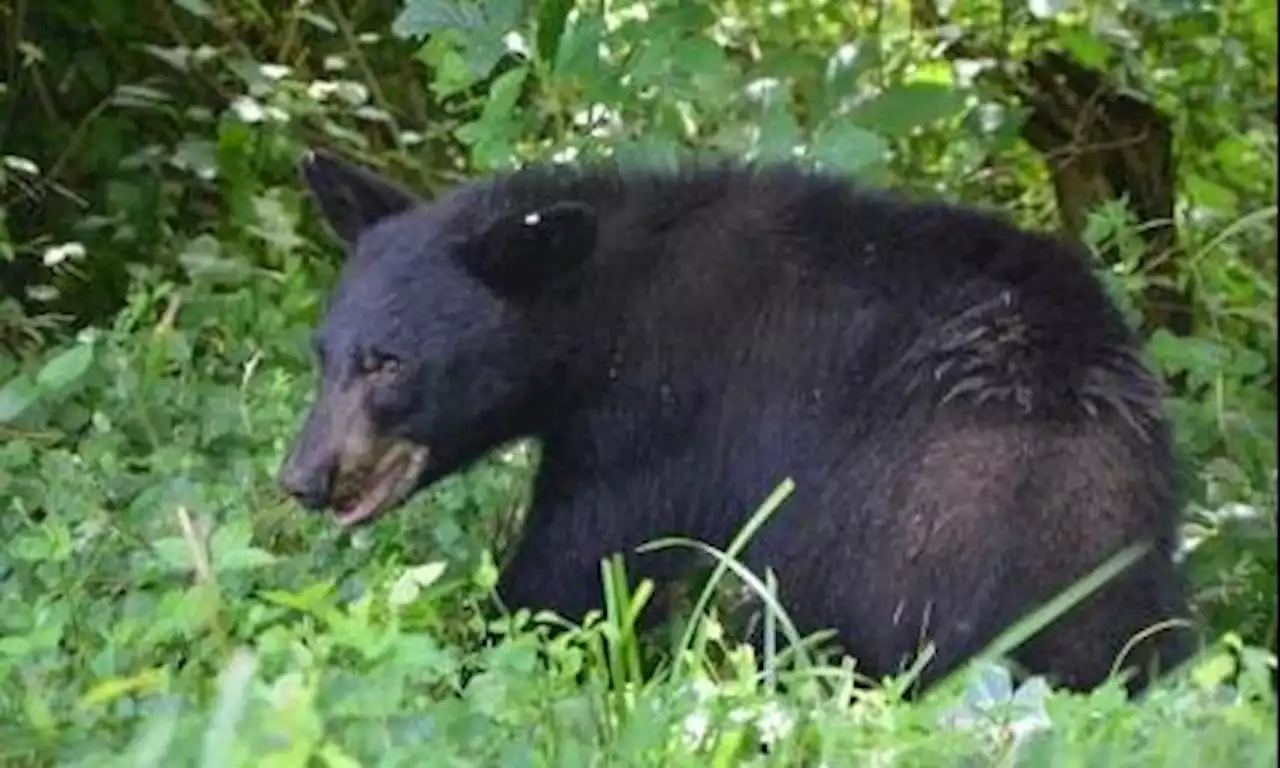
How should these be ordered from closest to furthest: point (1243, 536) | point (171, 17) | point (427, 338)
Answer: point (427, 338) → point (1243, 536) → point (171, 17)

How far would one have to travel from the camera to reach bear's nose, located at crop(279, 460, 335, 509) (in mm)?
5453

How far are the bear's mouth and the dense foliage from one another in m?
0.13

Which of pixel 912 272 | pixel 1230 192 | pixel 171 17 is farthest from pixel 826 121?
pixel 171 17

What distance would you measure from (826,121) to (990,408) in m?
1.70

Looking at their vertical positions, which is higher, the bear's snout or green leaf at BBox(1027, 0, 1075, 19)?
green leaf at BBox(1027, 0, 1075, 19)

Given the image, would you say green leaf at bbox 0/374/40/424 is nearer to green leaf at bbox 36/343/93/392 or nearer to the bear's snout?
green leaf at bbox 36/343/93/392

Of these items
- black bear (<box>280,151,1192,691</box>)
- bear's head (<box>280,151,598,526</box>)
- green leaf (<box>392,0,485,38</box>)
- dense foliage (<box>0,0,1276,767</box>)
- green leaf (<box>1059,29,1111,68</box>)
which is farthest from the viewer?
green leaf (<box>1059,29,1111,68</box>)

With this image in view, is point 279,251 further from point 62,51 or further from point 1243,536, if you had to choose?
point 1243,536

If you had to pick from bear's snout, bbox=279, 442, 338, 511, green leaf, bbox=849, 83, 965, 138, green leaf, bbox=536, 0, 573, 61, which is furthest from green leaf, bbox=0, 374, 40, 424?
green leaf, bbox=849, 83, 965, 138

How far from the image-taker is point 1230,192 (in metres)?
8.50

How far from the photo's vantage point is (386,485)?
5.64 metres

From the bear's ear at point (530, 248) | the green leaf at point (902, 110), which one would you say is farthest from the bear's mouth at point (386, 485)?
the green leaf at point (902, 110)

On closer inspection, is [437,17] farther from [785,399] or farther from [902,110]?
[902,110]

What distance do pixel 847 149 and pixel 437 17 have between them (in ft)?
3.21
